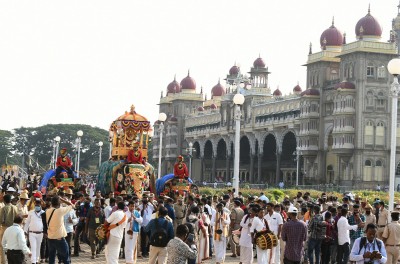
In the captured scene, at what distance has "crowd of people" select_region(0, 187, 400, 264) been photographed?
1316 cm

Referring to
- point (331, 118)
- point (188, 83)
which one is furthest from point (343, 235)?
point (188, 83)

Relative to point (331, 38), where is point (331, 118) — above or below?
below

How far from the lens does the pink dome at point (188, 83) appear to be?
356 ft

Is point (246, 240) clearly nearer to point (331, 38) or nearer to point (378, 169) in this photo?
point (378, 169)

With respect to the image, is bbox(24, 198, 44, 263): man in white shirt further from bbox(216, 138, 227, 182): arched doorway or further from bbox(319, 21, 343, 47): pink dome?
bbox(216, 138, 227, 182): arched doorway

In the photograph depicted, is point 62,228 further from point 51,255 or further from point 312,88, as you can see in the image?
point 312,88

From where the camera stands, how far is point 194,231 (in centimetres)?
1430

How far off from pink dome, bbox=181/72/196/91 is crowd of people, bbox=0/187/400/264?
289ft

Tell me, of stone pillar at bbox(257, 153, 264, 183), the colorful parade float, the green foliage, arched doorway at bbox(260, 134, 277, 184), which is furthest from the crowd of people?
the green foliage

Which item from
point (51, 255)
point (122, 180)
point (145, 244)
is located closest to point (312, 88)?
point (122, 180)

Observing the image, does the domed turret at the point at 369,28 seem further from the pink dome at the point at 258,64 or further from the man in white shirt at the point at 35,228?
the man in white shirt at the point at 35,228

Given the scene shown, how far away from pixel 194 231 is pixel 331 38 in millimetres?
59813

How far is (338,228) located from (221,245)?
2.52 metres

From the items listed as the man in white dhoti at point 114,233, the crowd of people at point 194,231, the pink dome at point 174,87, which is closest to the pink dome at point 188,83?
the pink dome at point 174,87
